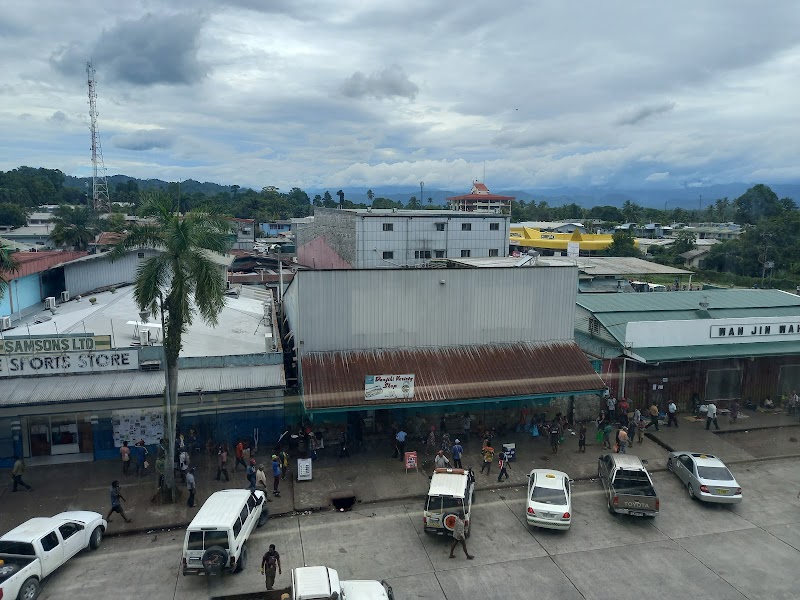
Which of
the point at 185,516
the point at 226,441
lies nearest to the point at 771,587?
the point at 185,516

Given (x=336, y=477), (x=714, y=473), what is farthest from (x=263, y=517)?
(x=714, y=473)

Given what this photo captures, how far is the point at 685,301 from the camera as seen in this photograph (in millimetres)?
30109

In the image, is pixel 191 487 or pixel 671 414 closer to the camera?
pixel 191 487

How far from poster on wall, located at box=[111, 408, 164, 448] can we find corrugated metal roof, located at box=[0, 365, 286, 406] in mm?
1145

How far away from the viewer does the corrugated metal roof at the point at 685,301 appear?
28984 millimetres

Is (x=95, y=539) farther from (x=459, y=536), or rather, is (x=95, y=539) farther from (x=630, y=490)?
(x=630, y=490)

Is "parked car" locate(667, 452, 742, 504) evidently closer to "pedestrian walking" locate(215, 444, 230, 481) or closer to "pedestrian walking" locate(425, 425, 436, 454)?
"pedestrian walking" locate(425, 425, 436, 454)

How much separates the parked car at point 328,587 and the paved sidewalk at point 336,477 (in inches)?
225

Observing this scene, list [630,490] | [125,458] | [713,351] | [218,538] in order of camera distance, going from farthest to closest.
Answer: [713,351], [125,458], [630,490], [218,538]

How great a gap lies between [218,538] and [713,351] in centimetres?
2240

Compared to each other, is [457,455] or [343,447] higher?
[457,455]

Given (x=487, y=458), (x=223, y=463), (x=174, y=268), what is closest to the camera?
(x=174, y=268)

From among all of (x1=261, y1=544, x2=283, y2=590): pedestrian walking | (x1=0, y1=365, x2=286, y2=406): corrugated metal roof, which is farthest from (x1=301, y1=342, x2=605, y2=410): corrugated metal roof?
(x1=261, y1=544, x2=283, y2=590): pedestrian walking

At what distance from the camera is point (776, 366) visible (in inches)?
1088
